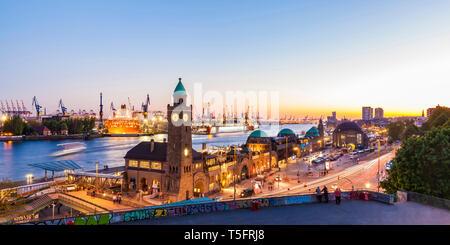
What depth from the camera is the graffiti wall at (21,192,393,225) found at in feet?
45.1

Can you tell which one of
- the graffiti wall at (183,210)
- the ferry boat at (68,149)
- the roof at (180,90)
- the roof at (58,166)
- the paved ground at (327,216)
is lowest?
the ferry boat at (68,149)

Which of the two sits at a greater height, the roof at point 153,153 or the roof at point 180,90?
the roof at point 180,90

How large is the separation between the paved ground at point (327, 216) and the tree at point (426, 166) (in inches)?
229

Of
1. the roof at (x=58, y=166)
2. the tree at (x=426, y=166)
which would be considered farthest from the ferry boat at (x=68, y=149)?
the tree at (x=426, y=166)

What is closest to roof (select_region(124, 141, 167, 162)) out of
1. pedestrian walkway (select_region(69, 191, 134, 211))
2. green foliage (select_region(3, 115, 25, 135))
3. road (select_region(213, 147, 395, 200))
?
pedestrian walkway (select_region(69, 191, 134, 211))

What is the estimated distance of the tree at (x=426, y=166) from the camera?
873 inches

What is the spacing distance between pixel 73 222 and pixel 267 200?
1108 centimetres

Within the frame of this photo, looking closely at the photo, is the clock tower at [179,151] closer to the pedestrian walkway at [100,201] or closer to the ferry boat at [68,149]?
the pedestrian walkway at [100,201]

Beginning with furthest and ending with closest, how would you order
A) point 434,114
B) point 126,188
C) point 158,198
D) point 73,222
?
point 434,114
point 126,188
point 158,198
point 73,222

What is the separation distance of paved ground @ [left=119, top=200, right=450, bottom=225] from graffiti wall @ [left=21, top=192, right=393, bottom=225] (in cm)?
45
